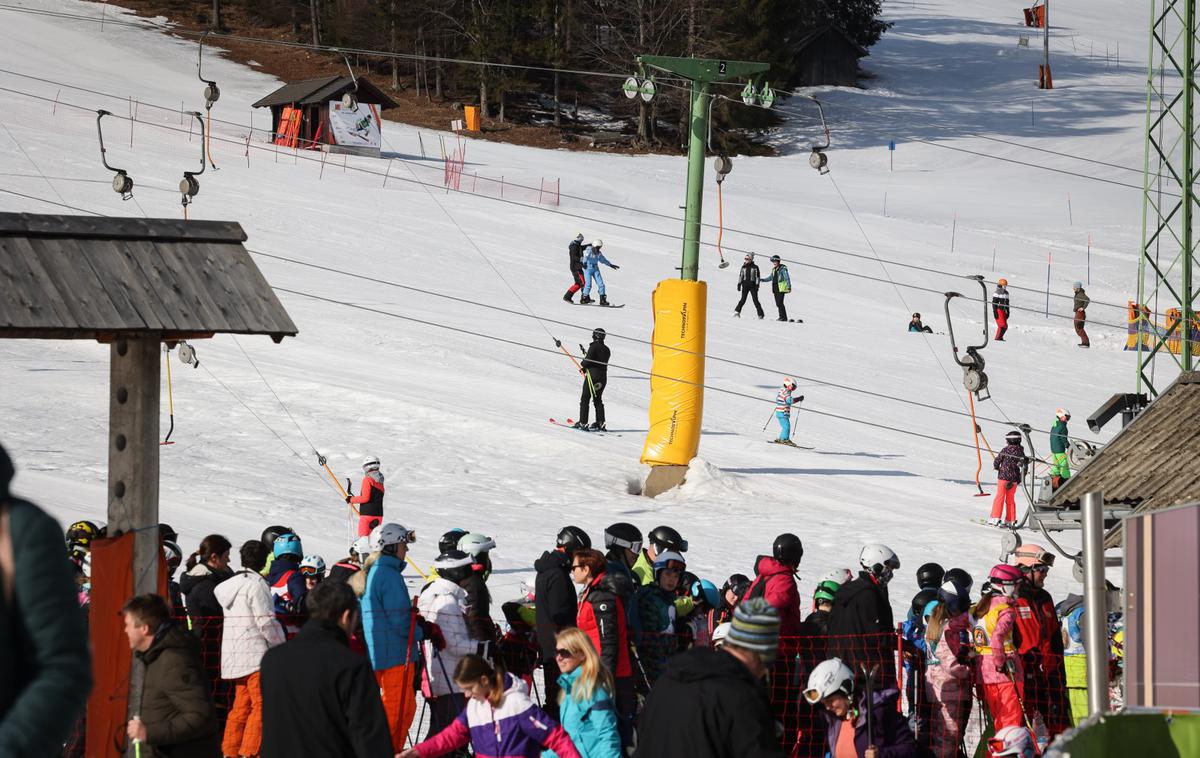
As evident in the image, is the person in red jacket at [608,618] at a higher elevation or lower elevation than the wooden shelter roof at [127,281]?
lower

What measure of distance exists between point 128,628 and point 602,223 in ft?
112

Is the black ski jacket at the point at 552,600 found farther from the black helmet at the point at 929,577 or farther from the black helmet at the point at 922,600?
the black helmet at the point at 929,577

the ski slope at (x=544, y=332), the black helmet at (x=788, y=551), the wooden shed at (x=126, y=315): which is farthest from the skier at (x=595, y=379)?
the wooden shed at (x=126, y=315)

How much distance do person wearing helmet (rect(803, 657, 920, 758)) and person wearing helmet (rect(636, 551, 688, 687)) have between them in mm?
1627

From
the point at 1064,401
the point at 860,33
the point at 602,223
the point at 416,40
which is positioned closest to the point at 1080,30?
the point at 860,33

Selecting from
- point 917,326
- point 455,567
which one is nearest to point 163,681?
point 455,567

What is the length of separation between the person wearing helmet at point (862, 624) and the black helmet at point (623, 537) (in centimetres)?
124

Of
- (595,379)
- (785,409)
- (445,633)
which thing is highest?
(595,379)

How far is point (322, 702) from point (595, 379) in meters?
15.1

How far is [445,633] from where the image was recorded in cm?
784

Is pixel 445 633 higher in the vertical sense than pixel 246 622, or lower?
lower

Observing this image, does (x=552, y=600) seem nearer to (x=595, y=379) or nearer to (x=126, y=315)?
(x=126, y=315)

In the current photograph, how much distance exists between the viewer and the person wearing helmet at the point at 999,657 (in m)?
8.26

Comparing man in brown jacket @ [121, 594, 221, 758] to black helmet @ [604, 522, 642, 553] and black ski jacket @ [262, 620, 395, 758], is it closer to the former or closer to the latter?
black ski jacket @ [262, 620, 395, 758]
